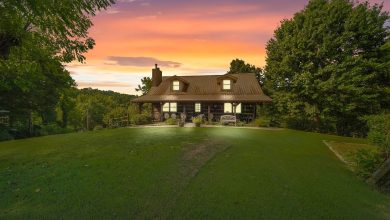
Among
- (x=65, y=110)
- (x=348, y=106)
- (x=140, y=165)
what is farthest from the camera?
(x=65, y=110)

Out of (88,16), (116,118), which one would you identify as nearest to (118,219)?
(88,16)

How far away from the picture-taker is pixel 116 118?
2706 centimetres

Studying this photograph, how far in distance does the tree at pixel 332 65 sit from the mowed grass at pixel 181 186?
14.6 meters

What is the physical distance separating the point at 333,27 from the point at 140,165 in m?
25.5

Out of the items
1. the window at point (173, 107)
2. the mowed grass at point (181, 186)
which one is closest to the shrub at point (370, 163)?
the mowed grass at point (181, 186)

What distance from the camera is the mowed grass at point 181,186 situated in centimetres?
577

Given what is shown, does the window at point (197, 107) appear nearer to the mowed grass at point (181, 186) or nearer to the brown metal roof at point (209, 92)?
the brown metal roof at point (209, 92)

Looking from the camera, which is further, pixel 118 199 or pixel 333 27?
pixel 333 27

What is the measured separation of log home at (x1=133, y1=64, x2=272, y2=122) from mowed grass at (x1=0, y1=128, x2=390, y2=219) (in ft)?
56.7

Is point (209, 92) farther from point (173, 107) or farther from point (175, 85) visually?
point (173, 107)

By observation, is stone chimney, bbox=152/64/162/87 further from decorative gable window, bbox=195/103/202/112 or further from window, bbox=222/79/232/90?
window, bbox=222/79/232/90

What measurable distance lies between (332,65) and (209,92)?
14502 millimetres

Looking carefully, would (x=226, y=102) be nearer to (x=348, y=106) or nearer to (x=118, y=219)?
(x=348, y=106)

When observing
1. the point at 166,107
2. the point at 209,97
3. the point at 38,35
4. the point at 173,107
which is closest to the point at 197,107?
the point at 209,97
